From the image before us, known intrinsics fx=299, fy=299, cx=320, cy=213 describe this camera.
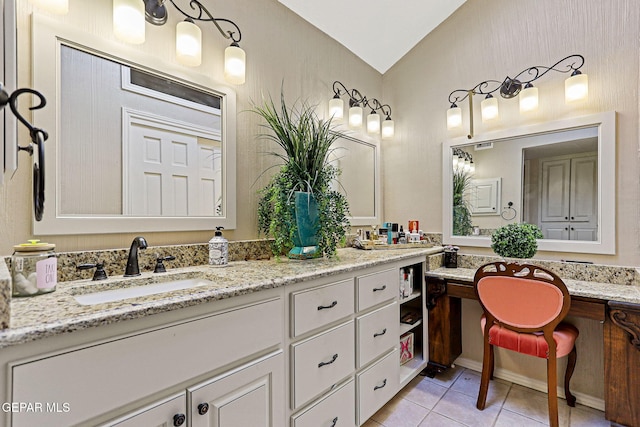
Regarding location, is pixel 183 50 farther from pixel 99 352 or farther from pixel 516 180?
pixel 516 180

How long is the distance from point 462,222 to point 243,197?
5.51 ft

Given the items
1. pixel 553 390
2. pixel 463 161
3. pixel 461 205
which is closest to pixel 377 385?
pixel 553 390

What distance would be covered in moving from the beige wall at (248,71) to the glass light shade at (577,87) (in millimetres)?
1388

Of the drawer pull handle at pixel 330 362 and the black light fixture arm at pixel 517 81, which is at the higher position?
the black light fixture arm at pixel 517 81

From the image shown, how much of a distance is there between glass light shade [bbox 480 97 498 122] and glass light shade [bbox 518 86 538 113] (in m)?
0.17

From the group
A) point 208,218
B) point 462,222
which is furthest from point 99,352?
point 462,222

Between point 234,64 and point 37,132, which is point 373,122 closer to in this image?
point 234,64

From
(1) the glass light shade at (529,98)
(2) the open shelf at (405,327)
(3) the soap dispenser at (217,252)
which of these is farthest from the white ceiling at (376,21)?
(2) the open shelf at (405,327)

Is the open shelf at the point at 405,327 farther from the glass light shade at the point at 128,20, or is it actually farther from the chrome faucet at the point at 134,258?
the glass light shade at the point at 128,20

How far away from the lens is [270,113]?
1.75 meters

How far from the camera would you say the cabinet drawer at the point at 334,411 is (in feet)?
4.04

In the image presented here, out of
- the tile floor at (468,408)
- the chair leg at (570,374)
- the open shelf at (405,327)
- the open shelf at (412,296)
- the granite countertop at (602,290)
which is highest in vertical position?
the granite countertop at (602,290)

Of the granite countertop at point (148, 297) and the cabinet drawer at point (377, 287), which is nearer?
the granite countertop at point (148, 297)

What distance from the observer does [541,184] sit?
197 centimetres
